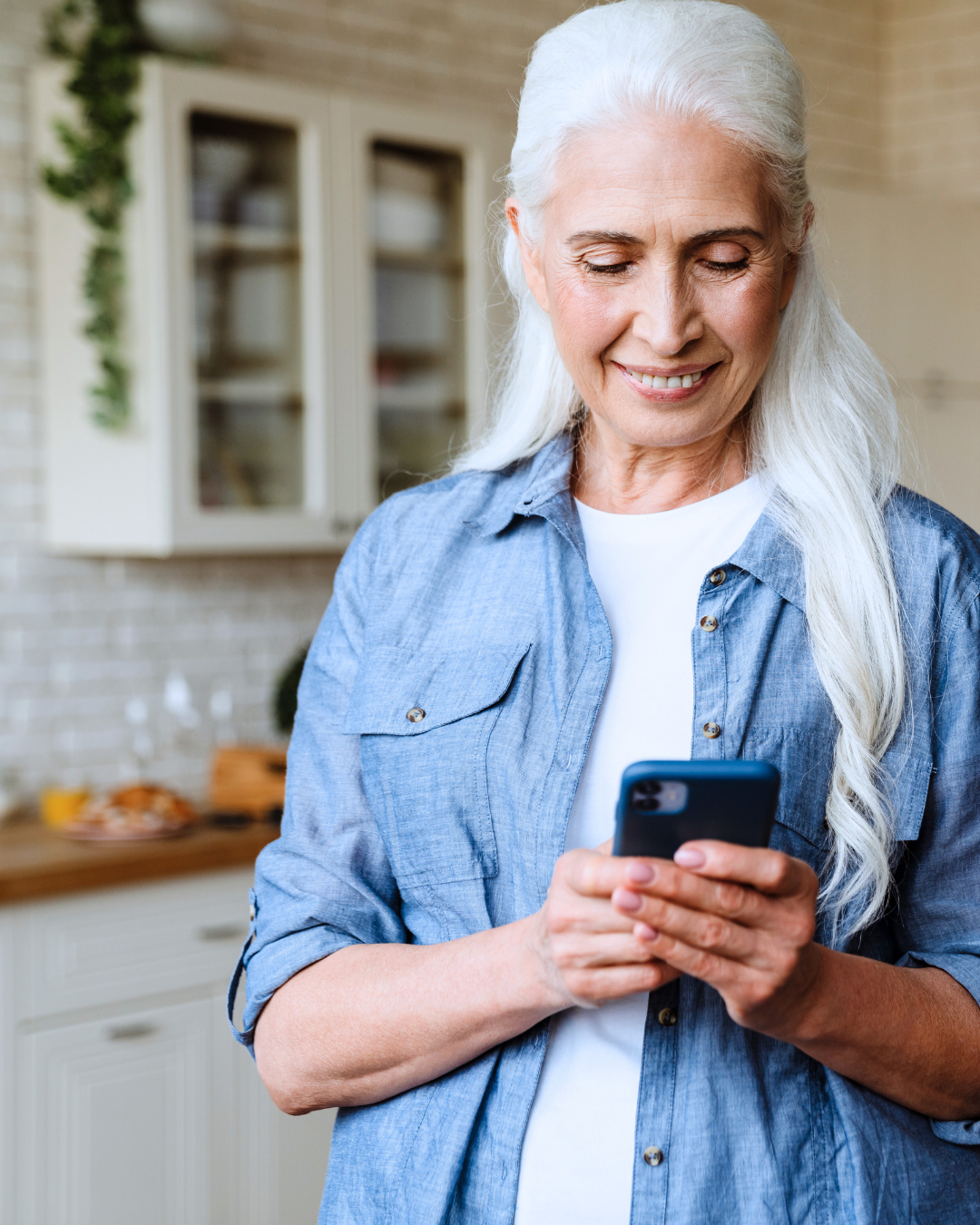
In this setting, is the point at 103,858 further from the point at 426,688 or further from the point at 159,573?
the point at 426,688

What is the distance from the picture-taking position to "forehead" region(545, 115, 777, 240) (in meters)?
1.02

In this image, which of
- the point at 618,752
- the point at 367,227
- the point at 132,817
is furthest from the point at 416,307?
the point at 618,752

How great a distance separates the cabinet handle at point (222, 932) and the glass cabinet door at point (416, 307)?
105cm

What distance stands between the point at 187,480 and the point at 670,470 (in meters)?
1.88

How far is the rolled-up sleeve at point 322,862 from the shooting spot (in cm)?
113

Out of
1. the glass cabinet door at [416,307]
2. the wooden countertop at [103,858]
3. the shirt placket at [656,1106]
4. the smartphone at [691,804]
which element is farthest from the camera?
the glass cabinet door at [416,307]

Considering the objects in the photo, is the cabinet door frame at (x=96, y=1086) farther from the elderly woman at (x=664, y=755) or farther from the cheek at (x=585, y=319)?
the cheek at (x=585, y=319)

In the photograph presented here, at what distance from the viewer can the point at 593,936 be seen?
90 centimetres

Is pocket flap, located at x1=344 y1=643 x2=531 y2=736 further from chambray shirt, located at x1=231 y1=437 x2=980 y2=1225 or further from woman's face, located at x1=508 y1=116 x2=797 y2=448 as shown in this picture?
woman's face, located at x1=508 y1=116 x2=797 y2=448

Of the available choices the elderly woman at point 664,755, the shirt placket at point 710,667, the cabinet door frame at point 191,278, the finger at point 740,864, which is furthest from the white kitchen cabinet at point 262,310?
the finger at point 740,864

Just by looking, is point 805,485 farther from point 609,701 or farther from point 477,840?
point 477,840

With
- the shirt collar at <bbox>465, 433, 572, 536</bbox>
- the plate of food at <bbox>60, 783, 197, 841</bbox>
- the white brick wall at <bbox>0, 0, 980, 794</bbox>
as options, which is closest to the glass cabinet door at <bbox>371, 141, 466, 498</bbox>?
the white brick wall at <bbox>0, 0, 980, 794</bbox>

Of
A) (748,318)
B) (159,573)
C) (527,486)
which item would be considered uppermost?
(748,318)

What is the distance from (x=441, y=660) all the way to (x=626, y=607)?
0.55 feet
